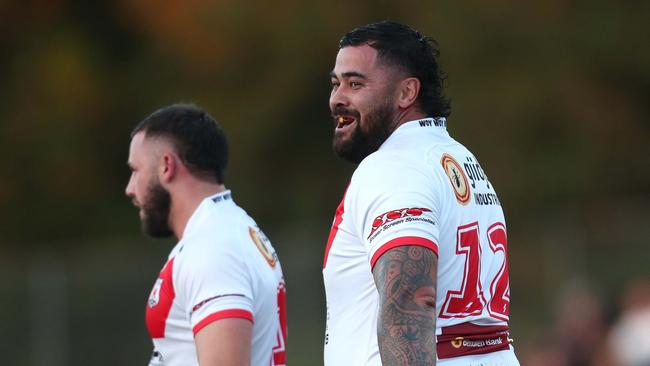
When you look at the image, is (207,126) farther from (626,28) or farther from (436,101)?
(626,28)

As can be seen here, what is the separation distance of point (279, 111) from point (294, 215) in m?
1.94

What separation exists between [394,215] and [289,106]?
58.4ft

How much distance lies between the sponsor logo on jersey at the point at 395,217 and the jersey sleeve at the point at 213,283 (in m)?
1.34

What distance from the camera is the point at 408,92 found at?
522 centimetres

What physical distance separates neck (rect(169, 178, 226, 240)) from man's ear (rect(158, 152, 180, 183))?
0.20 ft

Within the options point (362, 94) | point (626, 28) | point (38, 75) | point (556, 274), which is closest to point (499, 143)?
point (626, 28)

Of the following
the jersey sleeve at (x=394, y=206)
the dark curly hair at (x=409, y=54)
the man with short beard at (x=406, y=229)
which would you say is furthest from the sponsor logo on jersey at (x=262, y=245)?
the jersey sleeve at (x=394, y=206)

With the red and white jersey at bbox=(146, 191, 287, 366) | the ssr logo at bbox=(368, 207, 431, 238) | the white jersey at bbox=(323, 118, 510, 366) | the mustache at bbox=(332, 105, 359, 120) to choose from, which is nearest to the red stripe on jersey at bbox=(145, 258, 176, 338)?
the red and white jersey at bbox=(146, 191, 287, 366)

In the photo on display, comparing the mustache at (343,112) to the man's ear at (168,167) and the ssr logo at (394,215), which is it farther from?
the man's ear at (168,167)

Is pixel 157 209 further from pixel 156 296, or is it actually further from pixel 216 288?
pixel 216 288

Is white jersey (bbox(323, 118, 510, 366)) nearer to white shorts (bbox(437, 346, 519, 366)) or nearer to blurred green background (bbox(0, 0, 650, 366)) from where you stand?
white shorts (bbox(437, 346, 519, 366))

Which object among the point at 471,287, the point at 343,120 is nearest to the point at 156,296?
the point at 343,120

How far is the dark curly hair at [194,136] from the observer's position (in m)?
6.57

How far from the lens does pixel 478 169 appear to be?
5.21 metres
